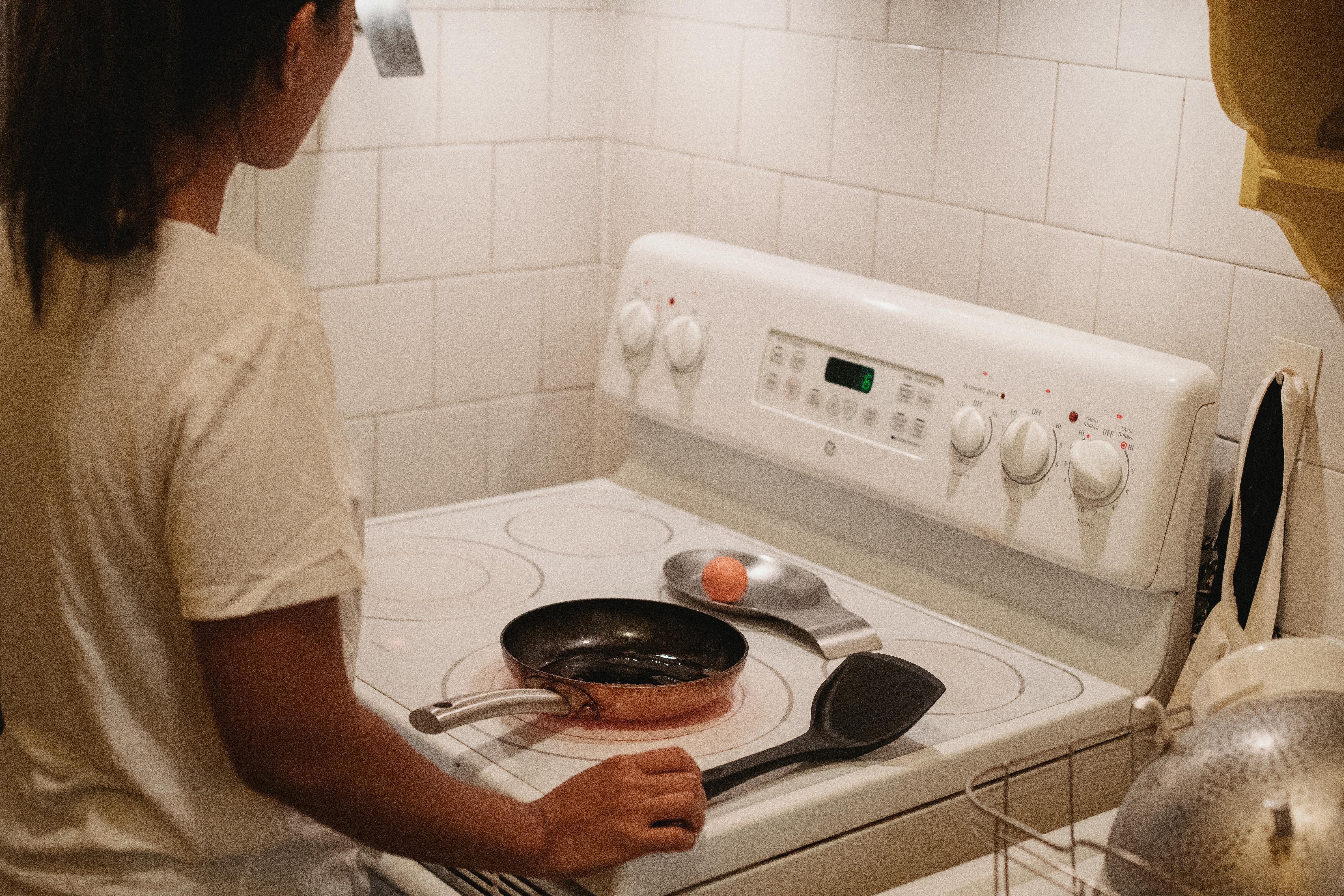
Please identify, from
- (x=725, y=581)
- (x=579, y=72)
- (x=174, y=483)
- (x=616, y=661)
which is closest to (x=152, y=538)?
(x=174, y=483)

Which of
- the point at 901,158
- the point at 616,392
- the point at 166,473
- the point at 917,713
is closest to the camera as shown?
the point at 166,473

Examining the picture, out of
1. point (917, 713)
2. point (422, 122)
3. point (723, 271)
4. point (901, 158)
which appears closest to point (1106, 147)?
point (901, 158)

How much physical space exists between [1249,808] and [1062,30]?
796 mm

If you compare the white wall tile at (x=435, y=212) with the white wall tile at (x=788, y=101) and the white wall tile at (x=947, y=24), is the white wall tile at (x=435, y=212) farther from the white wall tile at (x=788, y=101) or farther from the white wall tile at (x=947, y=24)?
the white wall tile at (x=947, y=24)

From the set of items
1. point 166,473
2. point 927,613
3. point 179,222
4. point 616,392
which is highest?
point 179,222

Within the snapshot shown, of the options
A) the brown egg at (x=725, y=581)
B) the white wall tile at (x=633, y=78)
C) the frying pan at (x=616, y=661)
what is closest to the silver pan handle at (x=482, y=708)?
the frying pan at (x=616, y=661)

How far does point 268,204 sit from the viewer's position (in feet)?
4.98

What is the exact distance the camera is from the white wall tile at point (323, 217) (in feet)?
4.99

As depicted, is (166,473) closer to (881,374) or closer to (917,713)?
(917,713)

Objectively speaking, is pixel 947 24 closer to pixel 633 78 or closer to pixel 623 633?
pixel 633 78

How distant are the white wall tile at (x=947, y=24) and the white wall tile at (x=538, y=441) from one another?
26.6 inches

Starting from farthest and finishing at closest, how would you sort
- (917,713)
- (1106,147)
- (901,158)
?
(901,158) → (1106,147) → (917,713)

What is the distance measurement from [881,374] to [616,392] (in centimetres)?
38

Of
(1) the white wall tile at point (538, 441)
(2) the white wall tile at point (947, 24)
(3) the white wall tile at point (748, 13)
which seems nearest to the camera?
(2) the white wall tile at point (947, 24)
